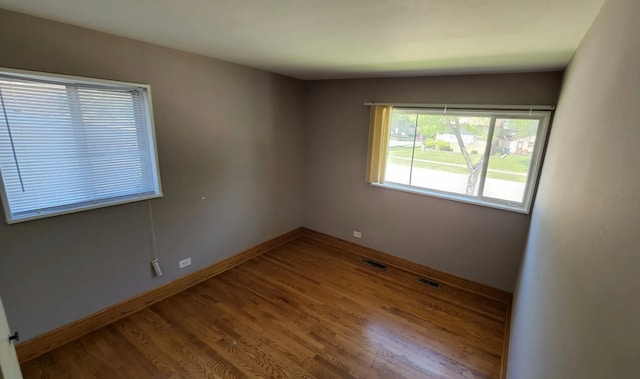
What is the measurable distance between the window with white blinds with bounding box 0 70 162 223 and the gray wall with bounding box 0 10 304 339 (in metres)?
0.09

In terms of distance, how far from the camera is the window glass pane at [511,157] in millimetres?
2539

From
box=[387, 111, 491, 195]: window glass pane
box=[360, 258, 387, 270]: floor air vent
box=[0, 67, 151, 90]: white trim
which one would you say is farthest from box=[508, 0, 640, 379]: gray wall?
box=[0, 67, 151, 90]: white trim

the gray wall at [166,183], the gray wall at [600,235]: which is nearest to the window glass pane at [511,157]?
the gray wall at [600,235]

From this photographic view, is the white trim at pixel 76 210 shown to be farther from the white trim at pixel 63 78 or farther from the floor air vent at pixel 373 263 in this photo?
the floor air vent at pixel 373 263

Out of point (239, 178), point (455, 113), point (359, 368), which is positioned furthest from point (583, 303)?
point (239, 178)

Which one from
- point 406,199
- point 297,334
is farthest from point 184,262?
point 406,199

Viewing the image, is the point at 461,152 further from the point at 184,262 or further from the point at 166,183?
the point at 184,262

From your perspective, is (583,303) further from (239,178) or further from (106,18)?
(239,178)

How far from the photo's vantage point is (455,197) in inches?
118

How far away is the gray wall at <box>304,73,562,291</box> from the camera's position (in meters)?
2.67

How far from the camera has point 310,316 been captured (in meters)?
2.53

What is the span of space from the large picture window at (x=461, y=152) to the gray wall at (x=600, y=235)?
56.1 inches

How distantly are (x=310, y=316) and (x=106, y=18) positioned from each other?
269 cm

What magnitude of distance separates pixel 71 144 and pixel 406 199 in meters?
3.18
